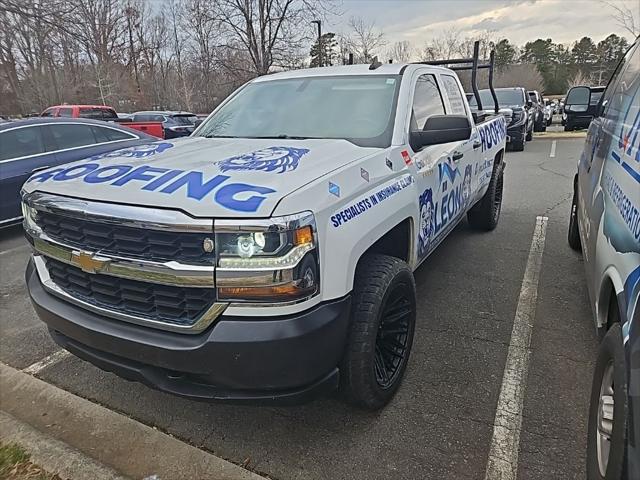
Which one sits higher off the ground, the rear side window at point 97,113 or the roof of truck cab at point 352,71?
the roof of truck cab at point 352,71

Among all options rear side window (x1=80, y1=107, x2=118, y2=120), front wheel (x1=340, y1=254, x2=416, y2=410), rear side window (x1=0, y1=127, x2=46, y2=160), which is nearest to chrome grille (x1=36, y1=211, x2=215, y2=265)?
front wheel (x1=340, y1=254, x2=416, y2=410)

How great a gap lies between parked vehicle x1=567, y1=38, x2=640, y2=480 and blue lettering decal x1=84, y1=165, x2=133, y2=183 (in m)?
2.25

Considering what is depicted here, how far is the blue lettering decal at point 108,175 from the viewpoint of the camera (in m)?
2.27

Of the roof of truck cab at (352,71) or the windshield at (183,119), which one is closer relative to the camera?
the roof of truck cab at (352,71)

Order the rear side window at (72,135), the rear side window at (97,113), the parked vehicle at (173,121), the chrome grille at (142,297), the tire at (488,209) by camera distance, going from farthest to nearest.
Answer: the rear side window at (97,113), the parked vehicle at (173,121), the rear side window at (72,135), the tire at (488,209), the chrome grille at (142,297)

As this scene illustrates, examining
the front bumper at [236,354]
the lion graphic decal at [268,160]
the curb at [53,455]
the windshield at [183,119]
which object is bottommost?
the curb at [53,455]

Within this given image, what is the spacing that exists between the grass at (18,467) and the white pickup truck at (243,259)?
1.88 ft

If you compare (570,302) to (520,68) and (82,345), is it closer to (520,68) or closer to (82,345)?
(82,345)

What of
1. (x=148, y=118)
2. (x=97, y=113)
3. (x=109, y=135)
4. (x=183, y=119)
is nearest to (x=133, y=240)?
(x=109, y=135)

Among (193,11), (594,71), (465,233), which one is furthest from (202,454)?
(594,71)

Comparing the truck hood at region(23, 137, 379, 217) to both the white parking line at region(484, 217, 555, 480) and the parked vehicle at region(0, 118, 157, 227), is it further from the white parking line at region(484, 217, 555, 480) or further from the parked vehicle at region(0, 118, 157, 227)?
the parked vehicle at region(0, 118, 157, 227)

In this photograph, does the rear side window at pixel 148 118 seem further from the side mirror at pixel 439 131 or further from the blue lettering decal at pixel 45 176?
the side mirror at pixel 439 131

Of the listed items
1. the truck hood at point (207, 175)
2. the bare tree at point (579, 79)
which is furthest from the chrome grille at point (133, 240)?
the bare tree at point (579, 79)

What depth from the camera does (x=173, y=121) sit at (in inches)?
632
